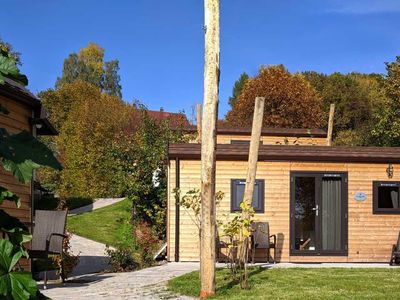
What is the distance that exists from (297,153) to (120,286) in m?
6.59

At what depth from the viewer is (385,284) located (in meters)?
9.75

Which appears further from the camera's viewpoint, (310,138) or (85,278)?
(310,138)

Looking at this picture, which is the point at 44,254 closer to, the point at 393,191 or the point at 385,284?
the point at 385,284

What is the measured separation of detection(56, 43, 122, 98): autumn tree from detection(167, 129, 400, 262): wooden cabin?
150 feet

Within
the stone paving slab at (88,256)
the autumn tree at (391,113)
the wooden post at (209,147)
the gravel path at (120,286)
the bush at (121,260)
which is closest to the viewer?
the wooden post at (209,147)

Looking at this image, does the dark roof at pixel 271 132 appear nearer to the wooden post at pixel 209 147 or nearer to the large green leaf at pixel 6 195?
the wooden post at pixel 209 147

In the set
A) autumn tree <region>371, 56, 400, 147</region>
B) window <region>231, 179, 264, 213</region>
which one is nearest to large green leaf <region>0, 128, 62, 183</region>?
window <region>231, 179, 264, 213</region>

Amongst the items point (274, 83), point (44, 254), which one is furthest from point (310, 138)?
point (44, 254)

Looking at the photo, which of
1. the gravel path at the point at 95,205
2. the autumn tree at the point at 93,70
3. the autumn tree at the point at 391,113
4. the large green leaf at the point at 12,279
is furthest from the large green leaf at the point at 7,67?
A: the autumn tree at the point at 93,70

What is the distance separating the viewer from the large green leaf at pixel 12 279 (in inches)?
51.4

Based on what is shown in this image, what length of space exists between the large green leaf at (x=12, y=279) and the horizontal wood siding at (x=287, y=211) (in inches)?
526

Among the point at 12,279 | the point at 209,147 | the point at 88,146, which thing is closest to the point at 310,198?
the point at 209,147

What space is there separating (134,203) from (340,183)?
611 cm

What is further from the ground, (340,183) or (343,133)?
(343,133)
